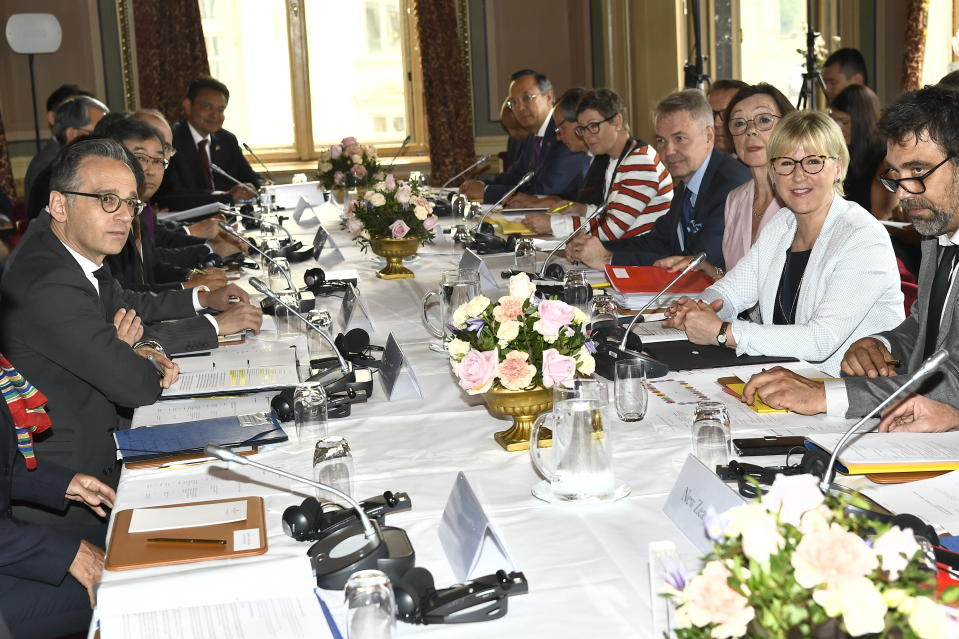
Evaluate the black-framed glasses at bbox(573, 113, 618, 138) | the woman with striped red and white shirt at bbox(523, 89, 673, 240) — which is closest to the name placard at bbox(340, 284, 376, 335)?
the woman with striped red and white shirt at bbox(523, 89, 673, 240)

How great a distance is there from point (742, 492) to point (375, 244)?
2.58m

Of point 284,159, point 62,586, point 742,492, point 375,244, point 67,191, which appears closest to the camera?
point 742,492

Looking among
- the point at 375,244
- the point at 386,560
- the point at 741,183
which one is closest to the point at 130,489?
the point at 386,560

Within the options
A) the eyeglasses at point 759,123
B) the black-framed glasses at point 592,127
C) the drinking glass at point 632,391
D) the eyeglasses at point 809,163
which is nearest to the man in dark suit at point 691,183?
the eyeglasses at point 759,123

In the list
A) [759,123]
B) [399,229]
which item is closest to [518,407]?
[759,123]

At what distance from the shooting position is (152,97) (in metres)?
8.42

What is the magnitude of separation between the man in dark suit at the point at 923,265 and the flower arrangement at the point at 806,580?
115 cm

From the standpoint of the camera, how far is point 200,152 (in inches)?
273

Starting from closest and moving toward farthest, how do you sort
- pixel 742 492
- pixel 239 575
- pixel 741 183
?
pixel 239 575 → pixel 742 492 → pixel 741 183

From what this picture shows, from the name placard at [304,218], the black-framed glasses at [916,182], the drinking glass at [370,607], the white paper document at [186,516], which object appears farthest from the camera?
the name placard at [304,218]

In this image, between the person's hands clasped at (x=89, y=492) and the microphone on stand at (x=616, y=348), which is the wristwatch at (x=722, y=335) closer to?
the microphone on stand at (x=616, y=348)

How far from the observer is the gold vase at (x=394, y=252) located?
3.90 meters

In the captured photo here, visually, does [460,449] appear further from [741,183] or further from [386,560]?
[741,183]

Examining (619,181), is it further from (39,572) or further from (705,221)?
(39,572)
